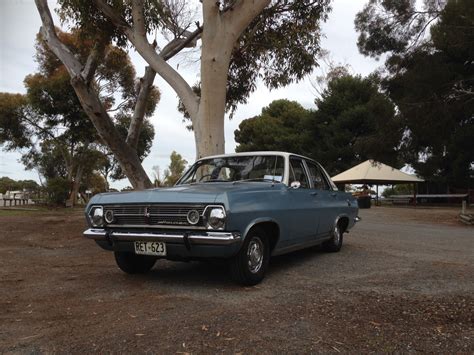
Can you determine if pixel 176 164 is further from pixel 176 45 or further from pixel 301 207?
pixel 301 207

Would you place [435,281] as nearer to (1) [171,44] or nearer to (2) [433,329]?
(2) [433,329]

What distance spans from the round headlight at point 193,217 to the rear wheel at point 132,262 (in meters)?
1.21

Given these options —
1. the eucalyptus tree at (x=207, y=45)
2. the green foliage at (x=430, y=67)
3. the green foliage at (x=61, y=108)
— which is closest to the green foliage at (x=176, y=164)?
the green foliage at (x=61, y=108)

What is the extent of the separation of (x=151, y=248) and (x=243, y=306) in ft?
4.03

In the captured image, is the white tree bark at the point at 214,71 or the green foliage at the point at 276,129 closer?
the white tree bark at the point at 214,71

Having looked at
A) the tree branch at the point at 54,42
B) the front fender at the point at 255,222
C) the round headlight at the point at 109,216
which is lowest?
the front fender at the point at 255,222

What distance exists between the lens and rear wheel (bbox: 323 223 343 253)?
7634mm

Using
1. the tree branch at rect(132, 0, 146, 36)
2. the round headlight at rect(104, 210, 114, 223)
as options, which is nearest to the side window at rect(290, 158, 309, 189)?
the round headlight at rect(104, 210, 114, 223)

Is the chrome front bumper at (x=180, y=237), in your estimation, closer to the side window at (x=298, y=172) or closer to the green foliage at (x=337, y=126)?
the side window at (x=298, y=172)

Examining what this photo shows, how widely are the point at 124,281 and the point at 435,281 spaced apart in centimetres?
362

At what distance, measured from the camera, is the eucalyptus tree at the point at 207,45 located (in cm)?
977

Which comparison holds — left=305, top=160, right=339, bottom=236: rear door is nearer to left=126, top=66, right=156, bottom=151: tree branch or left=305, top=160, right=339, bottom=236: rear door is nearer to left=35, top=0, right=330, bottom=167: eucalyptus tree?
left=35, top=0, right=330, bottom=167: eucalyptus tree

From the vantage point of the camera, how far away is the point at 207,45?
32.0ft

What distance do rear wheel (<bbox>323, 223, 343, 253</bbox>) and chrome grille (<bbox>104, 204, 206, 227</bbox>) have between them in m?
3.53
